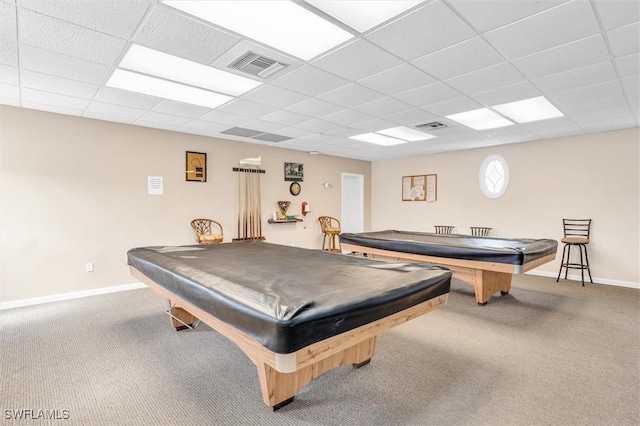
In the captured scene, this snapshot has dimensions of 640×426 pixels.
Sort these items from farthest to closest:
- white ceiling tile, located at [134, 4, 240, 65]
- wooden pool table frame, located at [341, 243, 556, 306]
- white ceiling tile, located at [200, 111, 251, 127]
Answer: white ceiling tile, located at [200, 111, 251, 127], wooden pool table frame, located at [341, 243, 556, 306], white ceiling tile, located at [134, 4, 240, 65]

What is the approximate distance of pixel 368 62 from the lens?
103 inches

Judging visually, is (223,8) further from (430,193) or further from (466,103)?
(430,193)

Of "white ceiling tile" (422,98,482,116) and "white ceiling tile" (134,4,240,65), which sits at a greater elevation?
"white ceiling tile" (134,4,240,65)

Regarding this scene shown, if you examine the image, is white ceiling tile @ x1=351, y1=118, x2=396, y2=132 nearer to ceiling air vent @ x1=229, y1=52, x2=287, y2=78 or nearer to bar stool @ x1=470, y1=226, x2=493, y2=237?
ceiling air vent @ x1=229, y1=52, x2=287, y2=78

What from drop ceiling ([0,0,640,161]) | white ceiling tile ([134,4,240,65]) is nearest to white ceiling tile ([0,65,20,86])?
drop ceiling ([0,0,640,161])

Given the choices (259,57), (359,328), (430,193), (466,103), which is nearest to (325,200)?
(430,193)

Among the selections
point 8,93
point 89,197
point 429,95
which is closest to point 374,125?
point 429,95

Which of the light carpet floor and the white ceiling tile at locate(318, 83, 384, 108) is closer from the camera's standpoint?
the light carpet floor

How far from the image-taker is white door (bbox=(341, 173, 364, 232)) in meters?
8.17

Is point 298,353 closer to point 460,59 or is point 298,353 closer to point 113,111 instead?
point 460,59

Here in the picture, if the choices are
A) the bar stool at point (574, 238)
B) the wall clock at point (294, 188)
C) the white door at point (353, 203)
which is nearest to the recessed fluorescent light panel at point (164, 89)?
the wall clock at point (294, 188)

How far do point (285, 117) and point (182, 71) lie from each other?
159 centimetres

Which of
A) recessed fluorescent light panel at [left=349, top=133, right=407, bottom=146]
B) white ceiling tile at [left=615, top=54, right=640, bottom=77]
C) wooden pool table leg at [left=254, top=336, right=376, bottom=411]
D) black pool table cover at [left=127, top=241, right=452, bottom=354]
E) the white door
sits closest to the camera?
black pool table cover at [left=127, top=241, right=452, bottom=354]

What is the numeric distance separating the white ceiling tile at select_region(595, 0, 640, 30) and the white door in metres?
6.14
